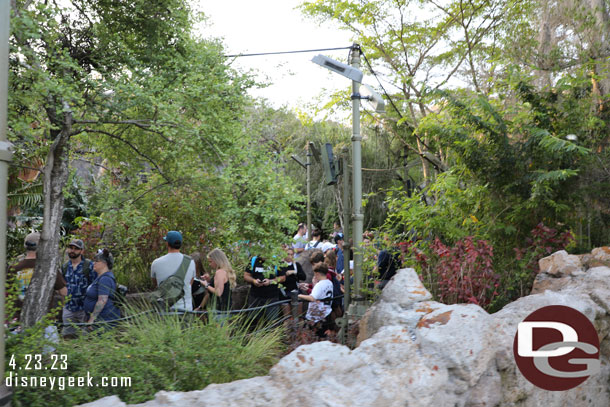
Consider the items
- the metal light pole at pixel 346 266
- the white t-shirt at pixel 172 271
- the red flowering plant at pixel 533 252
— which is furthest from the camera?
the metal light pole at pixel 346 266

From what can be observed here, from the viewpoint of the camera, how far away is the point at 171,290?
6148 millimetres

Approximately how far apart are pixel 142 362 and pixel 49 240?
118 inches

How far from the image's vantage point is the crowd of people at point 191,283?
631cm

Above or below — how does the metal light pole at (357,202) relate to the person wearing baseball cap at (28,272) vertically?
above

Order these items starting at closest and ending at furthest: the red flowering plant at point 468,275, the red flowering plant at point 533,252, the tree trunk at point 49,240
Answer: the red flowering plant at point 468,275
the tree trunk at point 49,240
the red flowering plant at point 533,252

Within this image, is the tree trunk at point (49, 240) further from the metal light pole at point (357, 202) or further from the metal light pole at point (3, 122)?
the metal light pole at point (357, 202)

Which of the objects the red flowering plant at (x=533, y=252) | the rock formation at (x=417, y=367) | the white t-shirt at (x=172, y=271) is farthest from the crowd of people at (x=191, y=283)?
the rock formation at (x=417, y=367)

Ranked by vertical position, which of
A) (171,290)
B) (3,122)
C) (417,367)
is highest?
(3,122)

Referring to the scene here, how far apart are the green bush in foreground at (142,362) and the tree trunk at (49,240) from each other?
194 centimetres

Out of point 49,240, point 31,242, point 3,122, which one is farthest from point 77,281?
point 3,122

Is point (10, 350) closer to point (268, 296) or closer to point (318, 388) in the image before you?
point (318, 388)

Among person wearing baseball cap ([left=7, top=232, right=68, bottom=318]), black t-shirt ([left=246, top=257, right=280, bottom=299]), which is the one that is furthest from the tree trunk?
black t-shirt ([left=246, top=257, right=280, bottom=299])

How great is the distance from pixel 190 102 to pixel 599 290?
4.53 m

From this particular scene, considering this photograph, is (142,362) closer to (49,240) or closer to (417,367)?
(417,367)
